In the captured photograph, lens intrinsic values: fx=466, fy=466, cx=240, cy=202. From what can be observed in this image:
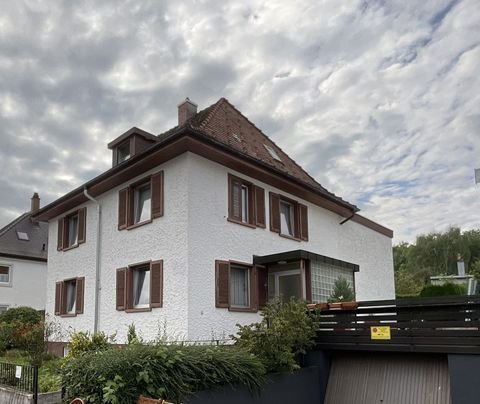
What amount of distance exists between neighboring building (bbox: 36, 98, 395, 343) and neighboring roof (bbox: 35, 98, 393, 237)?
1.8 inches

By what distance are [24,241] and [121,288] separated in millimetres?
18431

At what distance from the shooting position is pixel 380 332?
27.6ft

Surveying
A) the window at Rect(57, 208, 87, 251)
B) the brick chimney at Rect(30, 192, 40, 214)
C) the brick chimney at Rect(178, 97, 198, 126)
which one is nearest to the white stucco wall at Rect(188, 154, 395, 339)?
the brick chimney at Rect(178, 97, 198, 126)

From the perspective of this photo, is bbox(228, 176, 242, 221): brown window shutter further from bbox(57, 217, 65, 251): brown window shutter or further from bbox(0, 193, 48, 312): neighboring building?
bbox(0, 193, 48, 312): neighboring building

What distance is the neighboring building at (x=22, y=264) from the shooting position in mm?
27109

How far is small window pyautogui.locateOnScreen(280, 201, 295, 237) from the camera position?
14905mm

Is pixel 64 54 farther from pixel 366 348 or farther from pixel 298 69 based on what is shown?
pixel 366 348

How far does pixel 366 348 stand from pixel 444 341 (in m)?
1.51

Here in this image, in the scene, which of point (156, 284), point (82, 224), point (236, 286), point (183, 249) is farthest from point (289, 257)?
point (82, 224)

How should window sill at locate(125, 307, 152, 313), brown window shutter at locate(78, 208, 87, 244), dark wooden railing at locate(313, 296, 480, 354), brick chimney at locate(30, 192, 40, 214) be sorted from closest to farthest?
dark wooden railing at locate(313, 296, 480, 354) → window sill at locate(125, 307, 152, 313) → brown window shutter at locate(78, 208, 87, 244) → brick chimney at locate(30, 192, 40, 214)

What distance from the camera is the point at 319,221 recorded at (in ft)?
53.7

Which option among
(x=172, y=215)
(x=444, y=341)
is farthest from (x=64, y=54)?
(x=444, y=341)

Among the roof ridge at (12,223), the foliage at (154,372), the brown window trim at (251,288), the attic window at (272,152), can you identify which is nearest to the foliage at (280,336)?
the foliage at (154,372)

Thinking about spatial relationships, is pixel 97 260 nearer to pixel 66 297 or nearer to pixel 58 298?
pixel 66 297
